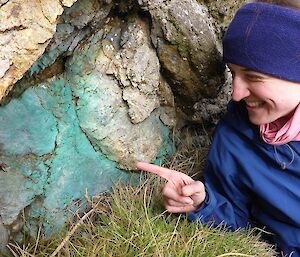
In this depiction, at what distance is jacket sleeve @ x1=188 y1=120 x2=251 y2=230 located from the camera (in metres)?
1.50

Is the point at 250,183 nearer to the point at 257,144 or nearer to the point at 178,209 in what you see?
the point at 257,144

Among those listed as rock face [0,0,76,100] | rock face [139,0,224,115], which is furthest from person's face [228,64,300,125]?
rock face [0,0,76,100]

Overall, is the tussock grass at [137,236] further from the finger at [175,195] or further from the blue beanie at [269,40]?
the blue beanie at [269,40]

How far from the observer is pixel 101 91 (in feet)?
4.74

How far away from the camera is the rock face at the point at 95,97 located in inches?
51.6

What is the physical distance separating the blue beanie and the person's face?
3 centimetres

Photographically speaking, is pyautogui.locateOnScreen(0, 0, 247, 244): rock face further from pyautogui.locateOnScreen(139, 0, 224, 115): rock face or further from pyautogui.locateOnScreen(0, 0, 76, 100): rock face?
pyautogui.locateOnScreen(0, 0, 76, 100): rock face

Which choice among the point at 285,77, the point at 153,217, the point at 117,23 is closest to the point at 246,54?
the point at 285,77

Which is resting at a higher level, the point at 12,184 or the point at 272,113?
the point at 12,184

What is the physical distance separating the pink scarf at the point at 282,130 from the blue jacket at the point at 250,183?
4 cm

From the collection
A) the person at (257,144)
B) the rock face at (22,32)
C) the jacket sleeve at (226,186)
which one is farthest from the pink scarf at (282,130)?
the rock face at (22,32)

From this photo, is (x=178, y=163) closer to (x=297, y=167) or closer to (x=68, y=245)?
(x=297, y=167)

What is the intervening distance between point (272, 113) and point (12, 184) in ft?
2.41

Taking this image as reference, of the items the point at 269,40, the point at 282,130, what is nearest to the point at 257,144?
the point at 282,130
